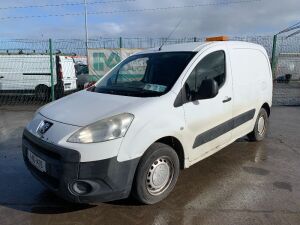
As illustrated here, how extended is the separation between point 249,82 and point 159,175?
2.61 metres

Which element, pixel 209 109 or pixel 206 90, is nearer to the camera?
pixel 206 90

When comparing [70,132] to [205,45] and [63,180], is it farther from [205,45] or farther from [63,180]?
[205,45]

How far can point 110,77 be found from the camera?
202 inches

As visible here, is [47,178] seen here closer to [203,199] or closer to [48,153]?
[48,153]

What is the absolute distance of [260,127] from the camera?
667cm

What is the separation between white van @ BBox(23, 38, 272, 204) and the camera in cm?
347

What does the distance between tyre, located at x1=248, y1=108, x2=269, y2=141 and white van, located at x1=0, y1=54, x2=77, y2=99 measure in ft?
26.3

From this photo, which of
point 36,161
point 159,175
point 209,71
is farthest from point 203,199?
point 36,161

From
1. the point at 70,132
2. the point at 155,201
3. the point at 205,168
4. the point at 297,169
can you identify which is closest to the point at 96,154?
the point at 70,132

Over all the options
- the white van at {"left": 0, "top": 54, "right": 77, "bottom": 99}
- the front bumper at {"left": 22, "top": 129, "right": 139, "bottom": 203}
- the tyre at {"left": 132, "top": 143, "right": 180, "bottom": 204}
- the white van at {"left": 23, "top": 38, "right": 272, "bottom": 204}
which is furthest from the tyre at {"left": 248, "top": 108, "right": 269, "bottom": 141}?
the white van at {"left": 0, "top": 54, "right": 77, "bottom": 99}

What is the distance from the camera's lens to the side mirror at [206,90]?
4191 millimetres

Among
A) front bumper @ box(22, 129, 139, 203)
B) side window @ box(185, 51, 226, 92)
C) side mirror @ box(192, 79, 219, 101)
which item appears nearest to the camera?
front bumper @ box(22, 129, 139, 203)

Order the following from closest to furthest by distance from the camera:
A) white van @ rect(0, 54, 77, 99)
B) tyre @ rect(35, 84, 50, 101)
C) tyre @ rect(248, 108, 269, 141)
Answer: tyre @ rect(248, 108, 269, 141)
white van @ rect(0, 54, 77, 99)
tyre @ rect(35, 84, 50, 101)

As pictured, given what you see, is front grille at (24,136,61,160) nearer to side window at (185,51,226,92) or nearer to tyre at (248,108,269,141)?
side window at (185,51,226,92)
